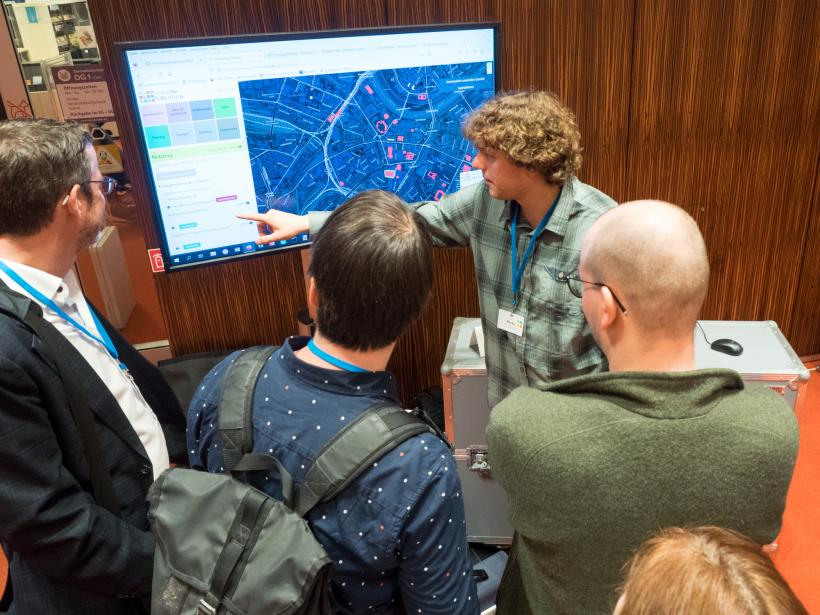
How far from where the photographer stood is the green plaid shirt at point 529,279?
5.88 feet

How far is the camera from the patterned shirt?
978 mm

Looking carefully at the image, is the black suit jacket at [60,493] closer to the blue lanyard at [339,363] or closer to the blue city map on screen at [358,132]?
the blue lanyard at [339,363]

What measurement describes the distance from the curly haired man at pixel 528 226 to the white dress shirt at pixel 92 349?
67 cm

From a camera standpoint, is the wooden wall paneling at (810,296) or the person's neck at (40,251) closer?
the person's neck at (40,251)

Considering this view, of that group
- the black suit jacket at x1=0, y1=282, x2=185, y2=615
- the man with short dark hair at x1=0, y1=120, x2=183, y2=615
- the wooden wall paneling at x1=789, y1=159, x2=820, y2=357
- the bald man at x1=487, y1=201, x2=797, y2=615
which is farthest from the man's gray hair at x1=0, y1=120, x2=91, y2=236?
the wooden wall paneling at x1=789, y1=159, x2=820, y2=357

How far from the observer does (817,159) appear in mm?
2965

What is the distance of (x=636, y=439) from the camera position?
0.96m

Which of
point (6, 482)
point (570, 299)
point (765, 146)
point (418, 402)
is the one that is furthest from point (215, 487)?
point (765, 146)

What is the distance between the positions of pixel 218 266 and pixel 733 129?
2234 millimetres

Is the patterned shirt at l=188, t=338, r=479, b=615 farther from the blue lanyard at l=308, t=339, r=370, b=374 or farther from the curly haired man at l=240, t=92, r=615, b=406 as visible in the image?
the curly haired man at l=240, t=92, r=615, b=406

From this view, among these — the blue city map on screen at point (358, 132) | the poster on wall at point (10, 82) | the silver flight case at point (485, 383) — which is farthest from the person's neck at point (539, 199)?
the poster on wall at point (10, 82)

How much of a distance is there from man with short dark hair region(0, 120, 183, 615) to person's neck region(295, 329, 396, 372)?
0.51 m

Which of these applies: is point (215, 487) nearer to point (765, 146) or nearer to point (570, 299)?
point (570, 299)

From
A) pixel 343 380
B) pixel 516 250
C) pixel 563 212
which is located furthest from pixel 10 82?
pixel 343 380
